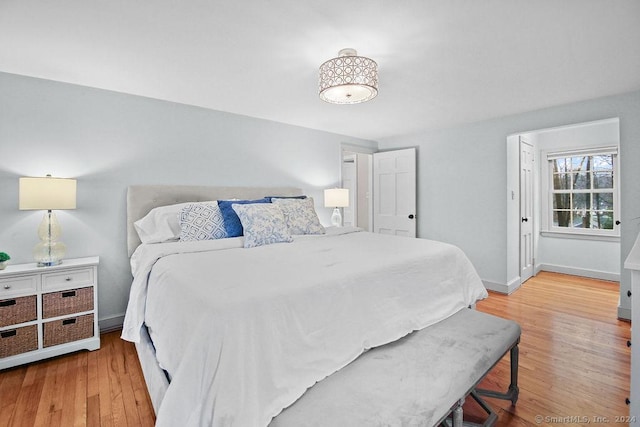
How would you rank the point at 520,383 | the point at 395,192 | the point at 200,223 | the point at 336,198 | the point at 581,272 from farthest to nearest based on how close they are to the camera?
the point at 395,192 → the point at 581,272 → the point at 336,198 → the point at 200,223 → the point at 520,383

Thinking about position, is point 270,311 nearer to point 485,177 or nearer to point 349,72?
point 349,72

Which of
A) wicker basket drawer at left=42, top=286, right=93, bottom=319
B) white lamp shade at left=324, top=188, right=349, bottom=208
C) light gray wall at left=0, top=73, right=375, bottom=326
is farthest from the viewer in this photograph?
white lamp shade at left=324, top=188, right=349, bottom=208

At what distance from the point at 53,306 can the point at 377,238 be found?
8.52 ft

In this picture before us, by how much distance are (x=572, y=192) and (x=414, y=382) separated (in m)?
5.02

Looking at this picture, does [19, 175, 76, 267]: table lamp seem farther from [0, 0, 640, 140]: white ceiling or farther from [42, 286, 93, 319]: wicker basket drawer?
[0, 0, 640, 140]: white ceiling

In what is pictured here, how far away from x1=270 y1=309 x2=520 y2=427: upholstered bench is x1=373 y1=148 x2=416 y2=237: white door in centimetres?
296

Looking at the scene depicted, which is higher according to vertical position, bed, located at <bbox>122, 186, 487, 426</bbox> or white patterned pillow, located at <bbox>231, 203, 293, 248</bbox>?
white patterned pillow, located at <bbox>231, 203, 293, 248</bbox>

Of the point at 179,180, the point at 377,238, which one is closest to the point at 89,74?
the point at 179,180

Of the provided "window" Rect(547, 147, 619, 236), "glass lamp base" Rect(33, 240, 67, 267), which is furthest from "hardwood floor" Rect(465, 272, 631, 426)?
"glass lamp base" Rect(33, 240, 67, 267)

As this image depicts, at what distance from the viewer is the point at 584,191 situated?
14.8ft

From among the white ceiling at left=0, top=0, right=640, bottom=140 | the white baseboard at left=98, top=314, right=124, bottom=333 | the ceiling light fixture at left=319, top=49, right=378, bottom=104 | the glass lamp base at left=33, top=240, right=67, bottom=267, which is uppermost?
the white ceiling at left=0, top=0, right=640, bottom=140

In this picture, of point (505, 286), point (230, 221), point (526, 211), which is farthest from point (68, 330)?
point (526, 211)

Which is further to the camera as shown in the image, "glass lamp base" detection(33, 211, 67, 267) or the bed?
"glass lamp base" detection(33, 211, 67, 267)

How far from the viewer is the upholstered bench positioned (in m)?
1.03
